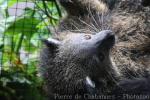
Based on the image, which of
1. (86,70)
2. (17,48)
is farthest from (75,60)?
(17,48)

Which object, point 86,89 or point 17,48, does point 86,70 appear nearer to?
point 86,89

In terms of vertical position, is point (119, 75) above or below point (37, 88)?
above

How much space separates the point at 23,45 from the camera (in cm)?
309

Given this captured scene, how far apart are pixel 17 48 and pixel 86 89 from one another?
1044 millimetres

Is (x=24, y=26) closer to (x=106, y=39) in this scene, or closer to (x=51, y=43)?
(x=51, y=43)

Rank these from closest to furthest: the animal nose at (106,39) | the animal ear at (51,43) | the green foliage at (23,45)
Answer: the animal nose at (106,39) < the animal ear at (51,43) < the green foliage at (23,45)

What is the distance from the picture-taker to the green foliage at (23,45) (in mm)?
2844

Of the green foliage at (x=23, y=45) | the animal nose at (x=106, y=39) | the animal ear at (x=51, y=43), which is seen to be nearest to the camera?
the animal nose at (x=106, y=39)

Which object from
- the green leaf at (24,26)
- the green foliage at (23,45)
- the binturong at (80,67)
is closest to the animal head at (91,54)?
the binturong at (80,67)

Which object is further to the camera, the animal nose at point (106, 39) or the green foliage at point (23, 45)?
the green foliage at point (23, 45)

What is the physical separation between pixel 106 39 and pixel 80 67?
17 centimetres

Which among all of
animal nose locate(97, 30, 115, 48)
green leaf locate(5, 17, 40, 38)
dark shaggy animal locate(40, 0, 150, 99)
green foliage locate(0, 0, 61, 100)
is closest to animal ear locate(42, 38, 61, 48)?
dark shaggy animal locate(40, 0, 150, 99)

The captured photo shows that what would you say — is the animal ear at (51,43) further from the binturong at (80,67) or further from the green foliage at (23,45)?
the green foliage at (23,45)

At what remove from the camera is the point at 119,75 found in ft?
6.93
